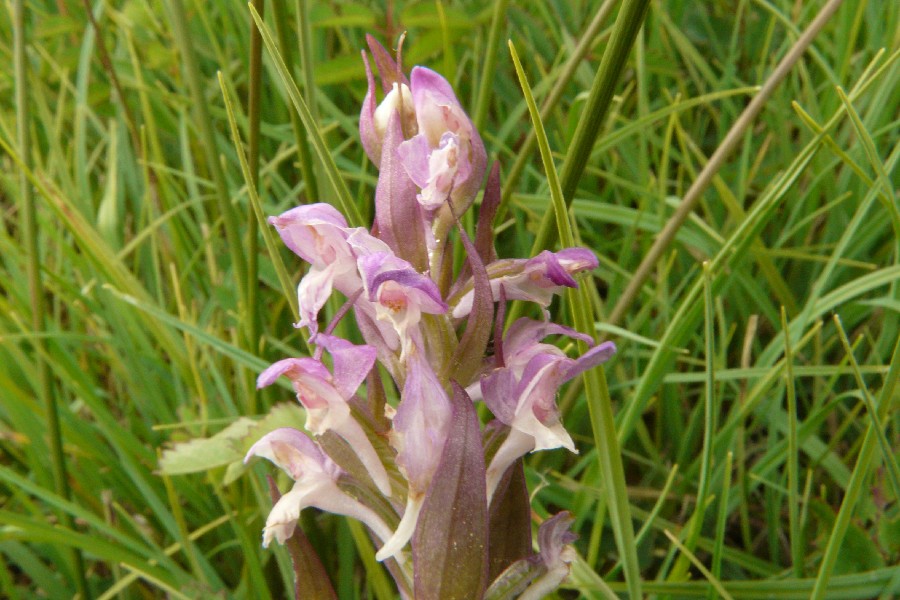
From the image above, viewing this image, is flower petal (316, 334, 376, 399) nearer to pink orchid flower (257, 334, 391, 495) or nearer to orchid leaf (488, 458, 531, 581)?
pink orchid flower (257, 334, 391, 495)

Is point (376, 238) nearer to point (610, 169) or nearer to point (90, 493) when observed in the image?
point (90, 493)

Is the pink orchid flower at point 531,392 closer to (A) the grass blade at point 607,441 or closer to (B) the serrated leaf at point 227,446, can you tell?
(A) the grass blade at point 607,441

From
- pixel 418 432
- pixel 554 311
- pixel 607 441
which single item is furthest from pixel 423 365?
pixel 554 311

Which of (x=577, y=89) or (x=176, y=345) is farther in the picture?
(x=577, y=89)

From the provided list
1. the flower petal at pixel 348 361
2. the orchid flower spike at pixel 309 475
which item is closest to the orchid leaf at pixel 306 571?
the orchid flower spike at pixel 309 475

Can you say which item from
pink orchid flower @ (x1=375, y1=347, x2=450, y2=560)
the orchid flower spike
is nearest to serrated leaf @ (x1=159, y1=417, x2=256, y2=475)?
the orchid flower spike

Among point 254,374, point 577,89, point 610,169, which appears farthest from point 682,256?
point 254,374
